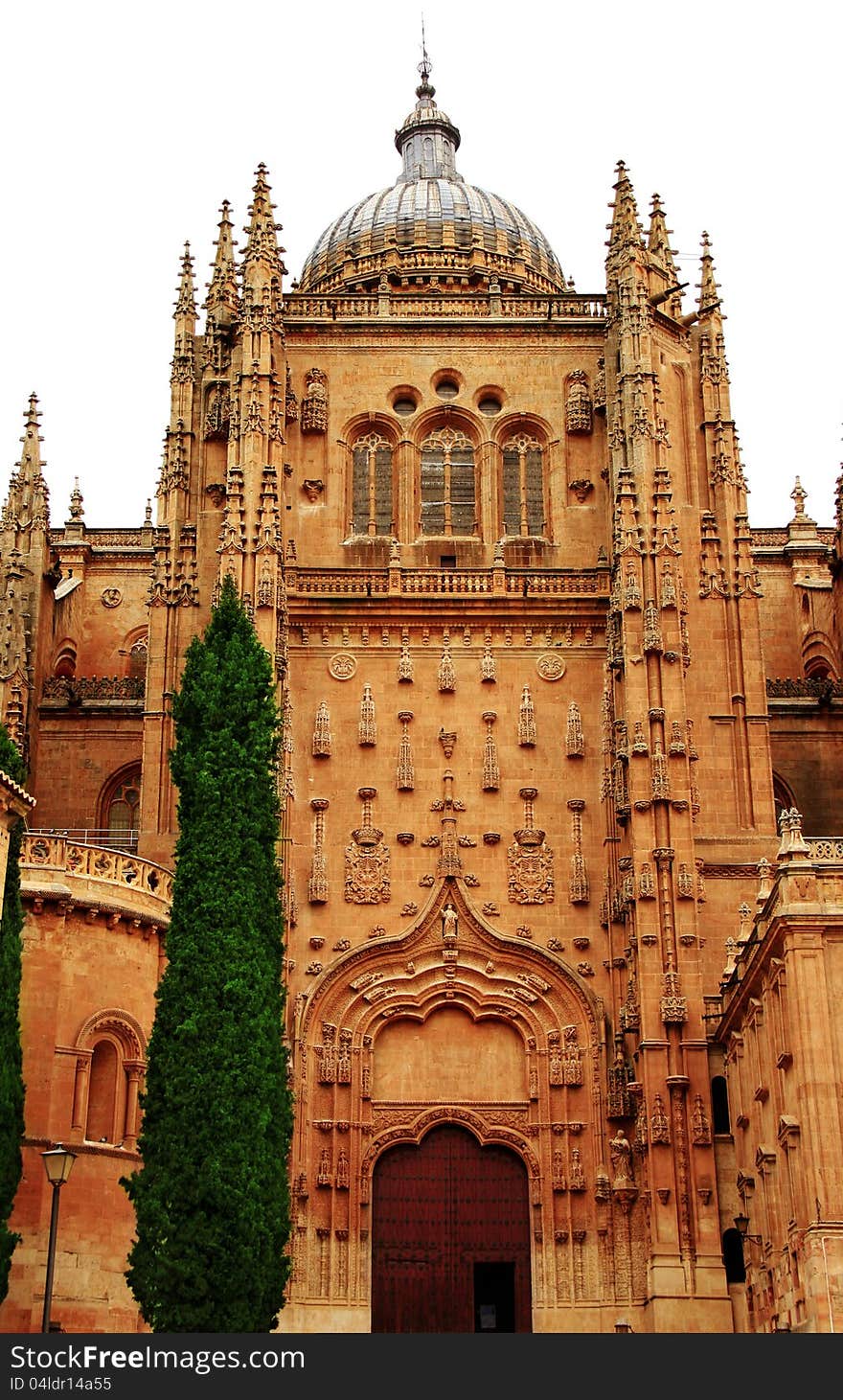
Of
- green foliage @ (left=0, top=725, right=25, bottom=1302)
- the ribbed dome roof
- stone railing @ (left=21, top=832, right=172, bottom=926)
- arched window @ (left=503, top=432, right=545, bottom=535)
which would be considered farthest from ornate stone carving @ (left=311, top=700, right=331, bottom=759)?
the ribbed dome roof

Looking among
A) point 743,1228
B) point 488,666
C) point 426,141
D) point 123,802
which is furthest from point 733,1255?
point 426,141

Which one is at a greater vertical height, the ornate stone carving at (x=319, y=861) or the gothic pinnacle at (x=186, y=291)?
the gothic pinnacle at (x=186, y=291)

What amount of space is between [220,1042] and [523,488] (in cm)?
1655

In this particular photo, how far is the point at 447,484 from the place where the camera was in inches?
1590

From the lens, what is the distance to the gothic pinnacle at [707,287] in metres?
41.1

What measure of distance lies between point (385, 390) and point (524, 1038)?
1442cm

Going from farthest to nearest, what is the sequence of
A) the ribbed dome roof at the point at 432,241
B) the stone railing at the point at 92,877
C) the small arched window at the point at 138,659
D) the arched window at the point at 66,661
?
the ribbed dome roof at the point at 432,241 → the small arched window at the point at 138,659 → the arched window at the point at 66,661 → the stone railing at the point at 92,877

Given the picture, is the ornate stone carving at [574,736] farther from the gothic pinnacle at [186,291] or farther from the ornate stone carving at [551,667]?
the gothic pinnacle at [186,291]

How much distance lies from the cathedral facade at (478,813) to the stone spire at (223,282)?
0.09 metres

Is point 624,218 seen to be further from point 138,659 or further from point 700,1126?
point 700,1126

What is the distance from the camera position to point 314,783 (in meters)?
36.6

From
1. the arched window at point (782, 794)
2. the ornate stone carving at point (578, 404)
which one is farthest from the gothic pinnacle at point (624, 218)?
the arched window at point (782, 794)

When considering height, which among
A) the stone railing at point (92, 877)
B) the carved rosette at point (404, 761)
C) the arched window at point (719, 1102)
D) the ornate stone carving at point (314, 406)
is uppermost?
the ornate stone carving at point (314, 406)

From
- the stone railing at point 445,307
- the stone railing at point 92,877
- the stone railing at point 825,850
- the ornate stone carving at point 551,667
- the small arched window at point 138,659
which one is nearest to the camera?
the stone railing at point 825,850
